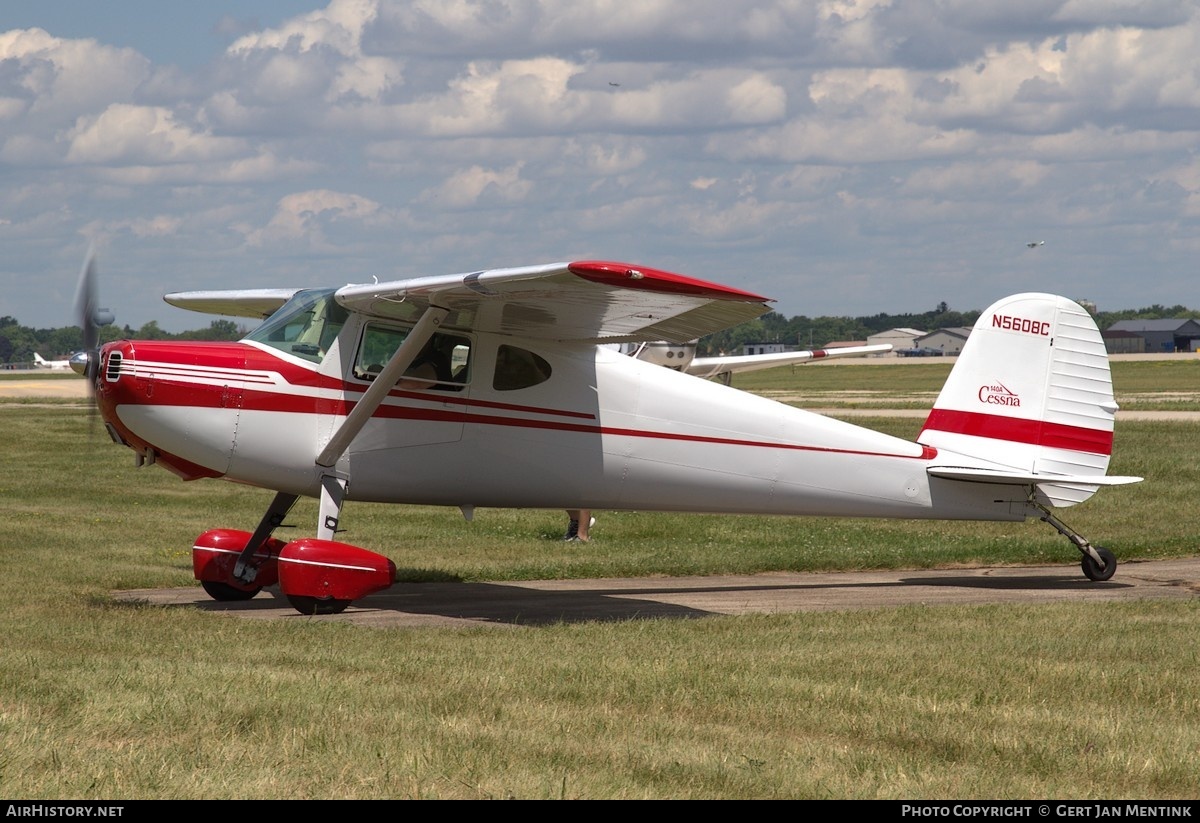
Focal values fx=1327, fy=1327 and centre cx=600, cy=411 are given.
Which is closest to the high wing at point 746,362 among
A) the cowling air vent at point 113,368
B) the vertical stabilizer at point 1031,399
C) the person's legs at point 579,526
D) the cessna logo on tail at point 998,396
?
the person's legs at point 579,526

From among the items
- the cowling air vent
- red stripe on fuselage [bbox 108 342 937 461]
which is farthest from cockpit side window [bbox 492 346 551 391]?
the cowling air vent

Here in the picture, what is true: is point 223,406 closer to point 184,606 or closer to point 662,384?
point 184,606

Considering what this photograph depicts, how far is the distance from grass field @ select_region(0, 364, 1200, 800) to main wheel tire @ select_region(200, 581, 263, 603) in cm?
96

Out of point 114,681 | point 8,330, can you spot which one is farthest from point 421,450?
point 8,330

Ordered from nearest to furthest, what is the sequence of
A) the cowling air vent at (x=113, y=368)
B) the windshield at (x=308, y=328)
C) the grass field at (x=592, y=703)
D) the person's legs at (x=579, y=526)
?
the grass field at (x=592, y=703) → the cowling air vent at (x=113, y=368) → the windshield at (x=308, y=328) → the person's legs at (x=579, y=526)

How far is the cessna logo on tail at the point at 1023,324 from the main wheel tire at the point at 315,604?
7.36 meters

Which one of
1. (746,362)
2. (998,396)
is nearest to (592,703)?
(998,396)

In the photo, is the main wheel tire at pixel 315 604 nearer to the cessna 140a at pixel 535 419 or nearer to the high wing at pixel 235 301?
the cessna 140a at pixel 535 419

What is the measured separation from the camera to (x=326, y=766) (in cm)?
582

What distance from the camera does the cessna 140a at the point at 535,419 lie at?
11.0 meters

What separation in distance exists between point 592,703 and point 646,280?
321 cm

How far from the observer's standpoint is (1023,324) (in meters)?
13.9

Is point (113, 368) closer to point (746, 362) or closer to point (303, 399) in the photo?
point (303, 399)

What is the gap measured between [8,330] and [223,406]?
178 m
